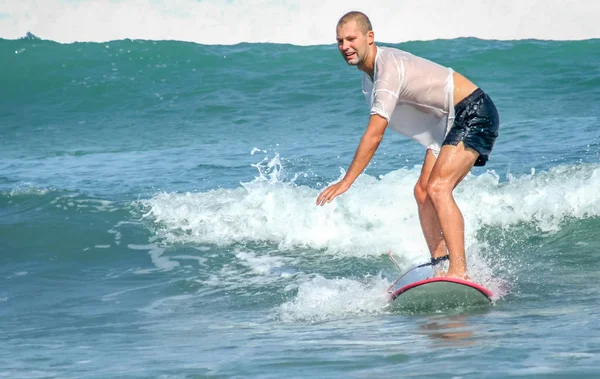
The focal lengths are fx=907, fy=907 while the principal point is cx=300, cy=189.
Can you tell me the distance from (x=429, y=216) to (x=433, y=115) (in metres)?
0.66

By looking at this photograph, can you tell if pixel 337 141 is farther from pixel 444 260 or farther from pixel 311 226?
pixel 444 260

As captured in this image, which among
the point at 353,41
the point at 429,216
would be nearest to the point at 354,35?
the point at 353,41

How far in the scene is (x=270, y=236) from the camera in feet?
29.2

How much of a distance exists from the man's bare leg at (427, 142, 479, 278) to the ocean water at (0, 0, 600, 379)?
346 millimetres

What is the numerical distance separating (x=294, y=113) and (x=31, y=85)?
267 inches

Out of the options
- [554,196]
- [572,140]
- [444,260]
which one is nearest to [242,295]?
[444,260]

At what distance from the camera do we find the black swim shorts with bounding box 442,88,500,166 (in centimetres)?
577

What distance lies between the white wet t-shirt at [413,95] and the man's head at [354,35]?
0.14m

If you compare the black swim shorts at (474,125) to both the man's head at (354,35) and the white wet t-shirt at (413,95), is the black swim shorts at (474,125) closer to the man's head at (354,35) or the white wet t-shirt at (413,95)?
the white wet t-shirt at (413,95)

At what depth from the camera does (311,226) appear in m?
8.87

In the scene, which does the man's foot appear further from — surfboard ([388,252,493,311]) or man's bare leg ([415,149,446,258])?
man's bare leg ([415,149,446,258])

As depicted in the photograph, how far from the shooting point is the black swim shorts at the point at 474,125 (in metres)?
5.77

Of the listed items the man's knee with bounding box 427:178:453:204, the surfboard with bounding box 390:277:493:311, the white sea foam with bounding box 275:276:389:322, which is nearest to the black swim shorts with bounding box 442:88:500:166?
the man's knee with bounding box 427:178:453:204

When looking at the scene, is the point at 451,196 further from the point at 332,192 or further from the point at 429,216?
the point at 332,192
